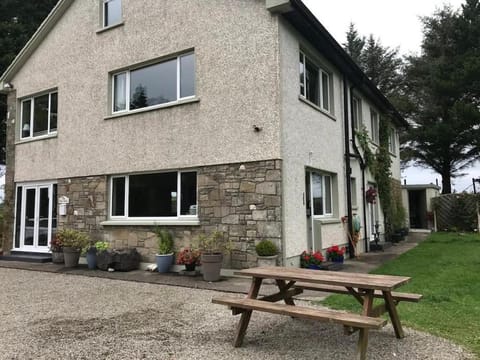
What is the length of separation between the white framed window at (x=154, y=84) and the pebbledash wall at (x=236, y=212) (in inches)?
83.9

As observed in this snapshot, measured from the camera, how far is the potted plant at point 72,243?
33.1 ft

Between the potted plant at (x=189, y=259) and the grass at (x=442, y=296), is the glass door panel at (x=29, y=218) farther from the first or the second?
the grass at (x=442, y=296)

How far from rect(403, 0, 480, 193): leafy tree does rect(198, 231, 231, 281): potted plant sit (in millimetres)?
22733

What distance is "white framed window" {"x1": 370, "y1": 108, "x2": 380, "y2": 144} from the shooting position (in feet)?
50.1

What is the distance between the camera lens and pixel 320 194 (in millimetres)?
10289

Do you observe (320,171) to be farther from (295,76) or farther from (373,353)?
(373,353)

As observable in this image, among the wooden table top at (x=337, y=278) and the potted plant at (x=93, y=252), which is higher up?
the wooden table top at (x=337, y=278)

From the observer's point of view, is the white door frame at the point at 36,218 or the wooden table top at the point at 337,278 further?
the white door frame at the point at 36,218

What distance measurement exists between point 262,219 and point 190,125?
287cm

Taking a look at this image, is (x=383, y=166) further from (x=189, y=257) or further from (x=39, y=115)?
(x=39, y=115)

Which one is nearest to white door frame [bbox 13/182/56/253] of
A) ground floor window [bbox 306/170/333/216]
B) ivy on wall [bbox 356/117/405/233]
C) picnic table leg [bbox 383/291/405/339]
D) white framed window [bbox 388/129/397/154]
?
ground floor window [bbox 306/170/333/216]

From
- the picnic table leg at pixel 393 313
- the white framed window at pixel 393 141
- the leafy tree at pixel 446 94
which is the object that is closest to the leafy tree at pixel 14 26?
the white framed window at pixel 393 141

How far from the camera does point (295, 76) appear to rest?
8.81m

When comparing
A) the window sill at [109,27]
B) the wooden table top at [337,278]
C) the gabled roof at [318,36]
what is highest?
the window sill at [109,27]
